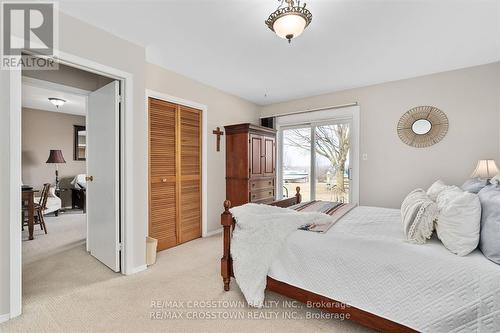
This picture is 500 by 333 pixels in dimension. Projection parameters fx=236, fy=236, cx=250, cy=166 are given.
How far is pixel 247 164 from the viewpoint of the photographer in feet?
12.6

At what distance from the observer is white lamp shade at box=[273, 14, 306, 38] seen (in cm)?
170

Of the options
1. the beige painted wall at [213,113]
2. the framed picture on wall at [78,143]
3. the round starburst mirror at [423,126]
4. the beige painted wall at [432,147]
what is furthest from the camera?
the framed picture on wall at [78,143]

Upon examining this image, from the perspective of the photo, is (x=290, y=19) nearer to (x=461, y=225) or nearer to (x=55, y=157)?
(x=461, y=225)

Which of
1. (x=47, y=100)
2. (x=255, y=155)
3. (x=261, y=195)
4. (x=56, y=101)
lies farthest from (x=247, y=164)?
(x=47, y=100)

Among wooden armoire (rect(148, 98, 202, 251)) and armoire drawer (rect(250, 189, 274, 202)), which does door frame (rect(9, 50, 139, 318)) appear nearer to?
wooden armoire (rect(148, 98, 202, 251))

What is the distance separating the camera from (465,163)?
311 cm

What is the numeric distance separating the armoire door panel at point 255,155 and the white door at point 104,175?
2.02 meters

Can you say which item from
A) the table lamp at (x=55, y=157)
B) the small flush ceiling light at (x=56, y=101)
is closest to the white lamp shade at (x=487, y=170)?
the small flush ceiling light at (x=56, y=101)

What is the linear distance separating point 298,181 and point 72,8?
4020 mm

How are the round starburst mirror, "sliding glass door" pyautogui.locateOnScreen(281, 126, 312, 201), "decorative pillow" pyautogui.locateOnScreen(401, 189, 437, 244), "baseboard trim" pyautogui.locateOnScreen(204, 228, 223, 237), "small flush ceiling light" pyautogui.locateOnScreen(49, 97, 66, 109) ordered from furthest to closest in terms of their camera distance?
"small flush ceiling light" pyautogui.locateOnScreen(49, 97, 66, 109) → "sliding glass door" pyautogui.locateOnScreen(281, 126, 312, 201) → "baseboard trim" pyautogui.locateOnScreen(204, 228, 223, 237) → the round starburst mirror → "decorative pillow" pyautogui.locateOnScreen(401, 189, 437, 244)

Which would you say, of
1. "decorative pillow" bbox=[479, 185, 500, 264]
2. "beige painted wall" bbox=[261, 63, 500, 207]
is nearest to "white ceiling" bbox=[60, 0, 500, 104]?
"beige painted wall" bbox=[261, 63, 500, 207]

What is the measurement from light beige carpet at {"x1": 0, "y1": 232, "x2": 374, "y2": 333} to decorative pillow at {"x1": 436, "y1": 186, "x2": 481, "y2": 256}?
2.84 ft

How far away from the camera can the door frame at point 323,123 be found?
12.9 feet

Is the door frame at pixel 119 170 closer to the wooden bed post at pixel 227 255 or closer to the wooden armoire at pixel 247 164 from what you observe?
the wooden bed post at pixel 227 255
